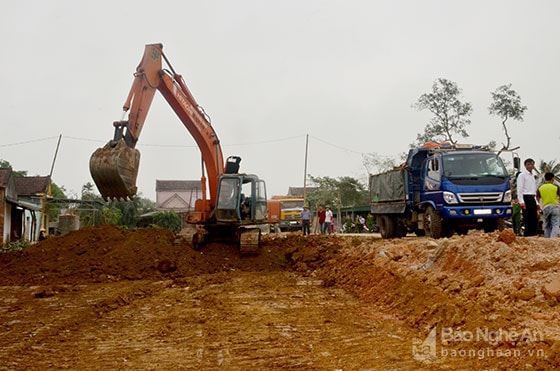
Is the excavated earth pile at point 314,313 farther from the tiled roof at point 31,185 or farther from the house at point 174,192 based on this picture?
the house at point 174,192

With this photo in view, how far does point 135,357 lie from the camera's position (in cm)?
520

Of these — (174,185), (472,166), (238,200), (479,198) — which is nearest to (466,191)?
(479,198)

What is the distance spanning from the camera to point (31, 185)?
42.0 meters

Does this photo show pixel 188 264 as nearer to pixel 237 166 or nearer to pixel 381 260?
pixel 237 166

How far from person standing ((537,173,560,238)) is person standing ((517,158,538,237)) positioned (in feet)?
0.77

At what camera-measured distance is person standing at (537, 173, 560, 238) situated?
9805 mm

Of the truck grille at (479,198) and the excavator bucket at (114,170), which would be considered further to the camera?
the truck grille at (479,198)

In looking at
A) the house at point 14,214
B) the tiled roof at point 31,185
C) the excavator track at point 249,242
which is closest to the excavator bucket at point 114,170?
the excavator track at point 249,242

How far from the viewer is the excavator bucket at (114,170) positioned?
10914 mm

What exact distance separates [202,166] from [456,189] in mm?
7443

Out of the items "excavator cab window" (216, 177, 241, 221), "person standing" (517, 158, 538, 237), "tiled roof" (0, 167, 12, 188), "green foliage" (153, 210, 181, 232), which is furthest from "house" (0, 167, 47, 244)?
"person standing" (517, 158, 538, 237)

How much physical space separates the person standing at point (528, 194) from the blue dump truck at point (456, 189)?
8.70 ft

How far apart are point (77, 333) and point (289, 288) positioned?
448cm

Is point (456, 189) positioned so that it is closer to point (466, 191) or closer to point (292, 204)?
point (466, 191)
